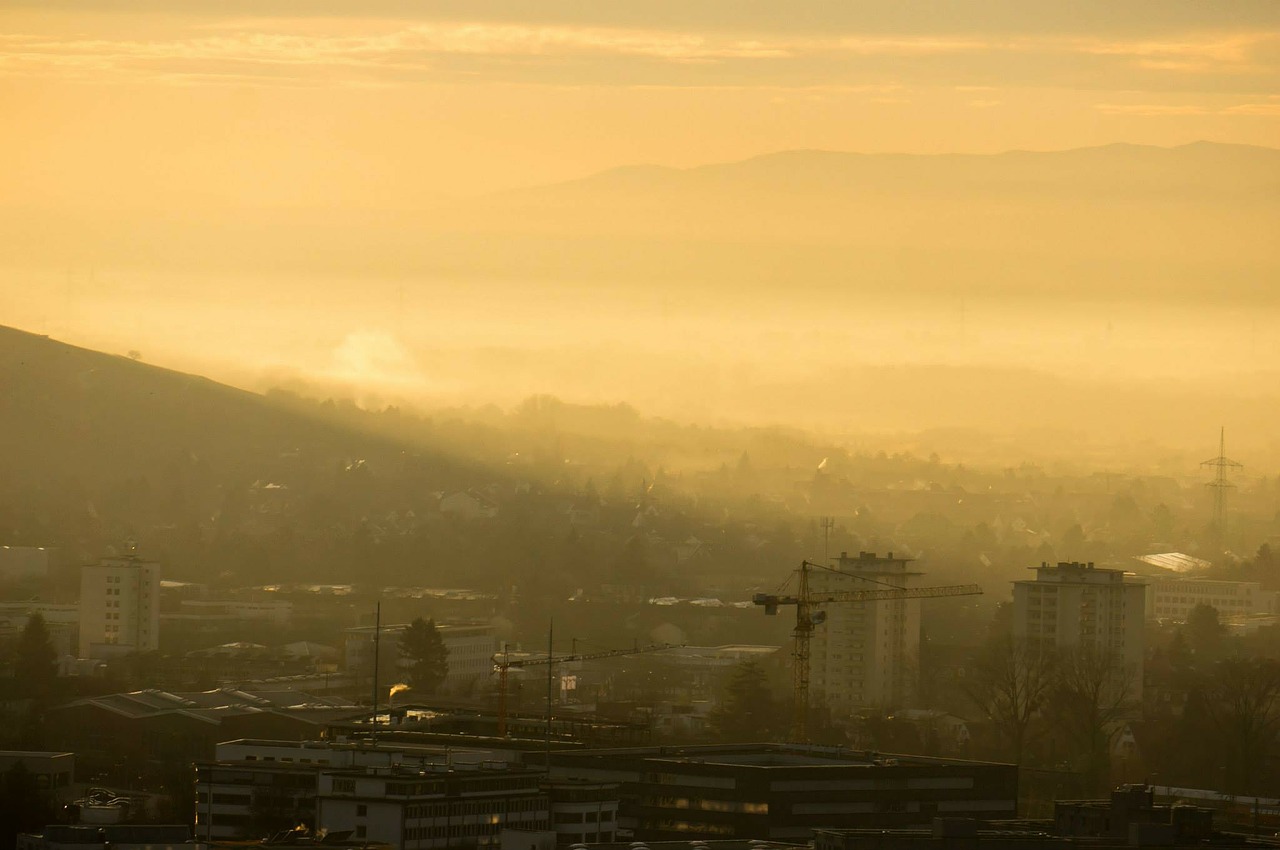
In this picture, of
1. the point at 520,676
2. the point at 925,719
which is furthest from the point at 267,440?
the point at 925,719

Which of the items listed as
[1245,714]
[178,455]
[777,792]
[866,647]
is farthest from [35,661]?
[178,455]

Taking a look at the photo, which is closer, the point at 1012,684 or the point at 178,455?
the point at 1012,684

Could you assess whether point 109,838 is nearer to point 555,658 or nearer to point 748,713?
point 748,713

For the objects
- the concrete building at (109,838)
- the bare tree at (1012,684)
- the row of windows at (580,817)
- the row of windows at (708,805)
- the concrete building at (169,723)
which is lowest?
the concrete building at (109,838)

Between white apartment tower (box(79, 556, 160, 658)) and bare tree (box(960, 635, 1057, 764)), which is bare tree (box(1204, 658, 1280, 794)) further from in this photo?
white apartment tower (box(79, 556, 160, 658))

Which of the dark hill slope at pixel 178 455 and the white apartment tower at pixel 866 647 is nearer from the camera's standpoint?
the white apartment tower at pixel 866 647

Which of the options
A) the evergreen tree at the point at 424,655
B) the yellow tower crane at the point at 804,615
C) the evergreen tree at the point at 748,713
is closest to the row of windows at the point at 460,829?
the yellow tower crane at the point at 804,615

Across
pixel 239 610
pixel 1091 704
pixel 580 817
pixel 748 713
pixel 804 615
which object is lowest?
pixel 580 817

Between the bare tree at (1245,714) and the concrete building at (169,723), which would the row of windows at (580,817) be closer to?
the concrete building at (169,723)
